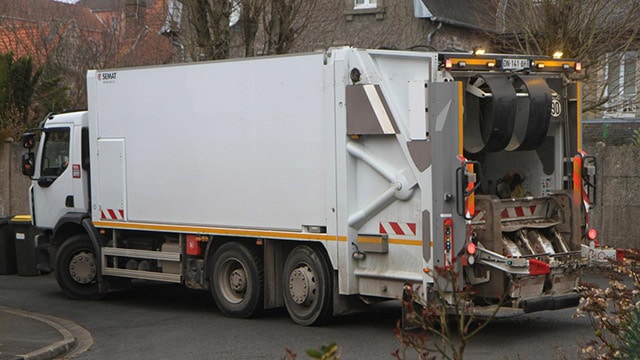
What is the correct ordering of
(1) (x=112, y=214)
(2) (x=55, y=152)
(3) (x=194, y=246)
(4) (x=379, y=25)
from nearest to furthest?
(3) (x=194, y=246) < (1) (x=112, y=214) < (2) (x=55, y=152) < (4) (x=379, y=25)

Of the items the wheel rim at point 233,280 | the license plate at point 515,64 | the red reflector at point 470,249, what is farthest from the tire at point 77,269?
the license plate at point 515,64

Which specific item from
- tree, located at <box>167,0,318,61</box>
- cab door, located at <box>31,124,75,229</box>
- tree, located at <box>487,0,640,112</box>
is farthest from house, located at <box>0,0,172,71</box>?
cab door, located at <box>31,124,75,229</box>

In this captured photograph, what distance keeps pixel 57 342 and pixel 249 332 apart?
2054 mm

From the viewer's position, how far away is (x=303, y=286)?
40.0ft

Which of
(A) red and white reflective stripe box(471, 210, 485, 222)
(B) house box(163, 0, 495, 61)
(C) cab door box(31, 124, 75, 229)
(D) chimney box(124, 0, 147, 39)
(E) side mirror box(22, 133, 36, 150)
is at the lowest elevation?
(A) red and white reflective stripe box(471, 210, 485, 222)

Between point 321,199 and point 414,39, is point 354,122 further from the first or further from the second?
point 414,39

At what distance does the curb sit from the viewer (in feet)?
35.6

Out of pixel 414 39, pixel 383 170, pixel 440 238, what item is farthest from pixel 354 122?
pixel 414 39

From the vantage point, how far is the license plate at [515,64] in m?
11.6

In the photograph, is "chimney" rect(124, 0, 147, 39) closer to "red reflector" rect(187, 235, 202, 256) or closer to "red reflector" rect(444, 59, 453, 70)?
"red reflector" rect(187, 235, 202, 256)

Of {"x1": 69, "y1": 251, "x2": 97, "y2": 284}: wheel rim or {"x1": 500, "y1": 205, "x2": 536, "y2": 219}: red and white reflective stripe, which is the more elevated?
{"x1": 500, "y1": 205, "x2": 536, "y2": 219}: red and white reflective stripe

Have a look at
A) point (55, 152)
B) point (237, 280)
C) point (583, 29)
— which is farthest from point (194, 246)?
point (583, 29)

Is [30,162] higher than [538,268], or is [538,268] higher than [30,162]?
[30,162]

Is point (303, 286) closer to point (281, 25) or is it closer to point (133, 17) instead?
point (281, 25)
